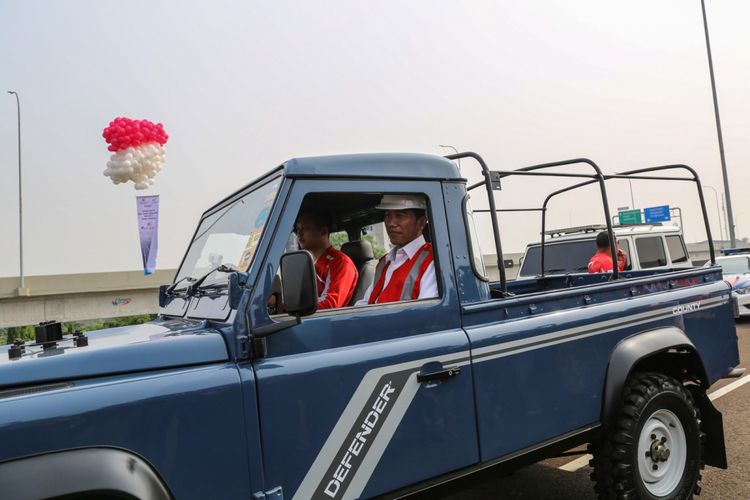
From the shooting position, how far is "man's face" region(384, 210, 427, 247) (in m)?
2.81

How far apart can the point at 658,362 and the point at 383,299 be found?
192 centimetres

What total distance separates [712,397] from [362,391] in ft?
17.1

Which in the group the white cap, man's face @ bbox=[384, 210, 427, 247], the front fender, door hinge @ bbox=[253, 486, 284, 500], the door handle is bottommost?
door hinge @ bbox=[253, 486, 284, 500]

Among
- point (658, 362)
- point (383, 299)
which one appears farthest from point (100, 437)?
point (658, 362)

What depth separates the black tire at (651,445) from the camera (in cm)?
302

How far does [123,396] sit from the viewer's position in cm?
184

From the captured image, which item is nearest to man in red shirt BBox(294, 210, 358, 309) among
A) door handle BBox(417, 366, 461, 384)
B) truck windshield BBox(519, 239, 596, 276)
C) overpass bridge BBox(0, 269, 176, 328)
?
door handle BBox(417, 366, 461, 384)

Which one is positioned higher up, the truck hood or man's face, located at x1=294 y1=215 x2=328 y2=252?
man's face, located at x1=294 y1=215 x2=328 y2=252

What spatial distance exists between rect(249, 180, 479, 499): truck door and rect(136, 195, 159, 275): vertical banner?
41.2 ft

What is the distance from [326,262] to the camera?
3.43 meters

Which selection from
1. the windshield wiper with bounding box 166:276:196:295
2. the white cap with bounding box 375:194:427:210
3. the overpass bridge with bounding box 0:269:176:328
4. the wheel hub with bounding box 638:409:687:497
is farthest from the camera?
the overpass bridge with bounding box 0:269:176:328

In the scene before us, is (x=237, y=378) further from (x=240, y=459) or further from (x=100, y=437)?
(x=100, y=437)

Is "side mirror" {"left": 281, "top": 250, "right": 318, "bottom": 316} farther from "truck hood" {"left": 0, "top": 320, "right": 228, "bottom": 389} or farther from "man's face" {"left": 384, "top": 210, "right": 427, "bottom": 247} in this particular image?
"man's face" {"left": 384, "top": 210, "right": 427, "bottom": 247}

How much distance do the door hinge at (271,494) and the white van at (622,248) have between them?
7.30 metres
